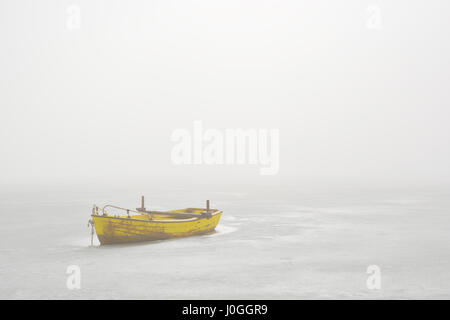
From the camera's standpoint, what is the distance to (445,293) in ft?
65.1

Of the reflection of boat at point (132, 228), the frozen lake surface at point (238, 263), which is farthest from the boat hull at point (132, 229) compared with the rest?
the frozen lake surface at point (238, 263)

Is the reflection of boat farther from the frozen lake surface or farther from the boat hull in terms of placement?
the frozen lake surface

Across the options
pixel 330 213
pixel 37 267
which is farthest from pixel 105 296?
pixel 330 213

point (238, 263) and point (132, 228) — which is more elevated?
point (132, 228)

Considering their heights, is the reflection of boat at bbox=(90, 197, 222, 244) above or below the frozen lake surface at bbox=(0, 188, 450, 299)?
above

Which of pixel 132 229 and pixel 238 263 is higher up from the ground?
pixel 132 229

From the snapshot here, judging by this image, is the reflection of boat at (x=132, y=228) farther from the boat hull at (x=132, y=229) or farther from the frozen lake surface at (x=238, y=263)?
the frozen lake surface at (x=238, y=263)

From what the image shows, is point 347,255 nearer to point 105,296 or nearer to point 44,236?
point 105,296

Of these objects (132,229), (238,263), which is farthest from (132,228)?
(238,263)

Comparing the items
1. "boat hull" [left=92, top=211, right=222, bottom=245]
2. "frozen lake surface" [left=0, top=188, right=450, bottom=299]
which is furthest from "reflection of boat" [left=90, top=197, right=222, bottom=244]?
"frozen lake surface" [left=0, top=188, right=450, bottom=299]

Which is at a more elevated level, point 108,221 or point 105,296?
point 108,221

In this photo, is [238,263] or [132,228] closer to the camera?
[238,263]

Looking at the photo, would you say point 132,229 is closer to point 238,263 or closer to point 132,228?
point 132,228
